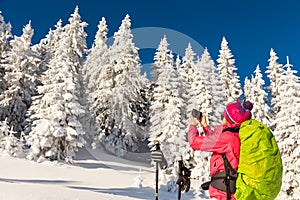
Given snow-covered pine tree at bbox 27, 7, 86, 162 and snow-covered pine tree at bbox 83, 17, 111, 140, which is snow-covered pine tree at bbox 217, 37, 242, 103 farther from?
snow-covered pine tree at bbox 27, 7, 86, 162

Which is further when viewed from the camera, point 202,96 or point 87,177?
point 202,96

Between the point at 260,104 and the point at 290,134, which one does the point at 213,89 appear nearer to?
the point at 260,104

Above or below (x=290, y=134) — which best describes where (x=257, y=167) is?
below

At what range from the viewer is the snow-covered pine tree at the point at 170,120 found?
3030 cm

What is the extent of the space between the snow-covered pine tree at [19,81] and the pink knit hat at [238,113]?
107ft

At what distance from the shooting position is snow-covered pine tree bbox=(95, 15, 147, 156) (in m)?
33.3

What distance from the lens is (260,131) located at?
310cm

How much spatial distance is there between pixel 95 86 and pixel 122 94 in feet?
18.2

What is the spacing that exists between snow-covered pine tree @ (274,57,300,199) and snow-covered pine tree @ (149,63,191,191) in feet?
29.5

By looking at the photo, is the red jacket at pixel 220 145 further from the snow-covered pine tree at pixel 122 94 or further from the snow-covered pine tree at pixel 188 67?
the snow-covered pine tree at pixel 188 67

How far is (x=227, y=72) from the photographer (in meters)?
42.6

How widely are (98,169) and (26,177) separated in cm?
702

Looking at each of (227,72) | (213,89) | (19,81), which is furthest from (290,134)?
(19,81)

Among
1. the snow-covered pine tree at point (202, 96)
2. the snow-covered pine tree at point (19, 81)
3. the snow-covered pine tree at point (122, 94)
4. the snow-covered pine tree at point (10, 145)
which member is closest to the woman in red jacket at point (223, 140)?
the snow-covered pine tree at point (10, 145)
